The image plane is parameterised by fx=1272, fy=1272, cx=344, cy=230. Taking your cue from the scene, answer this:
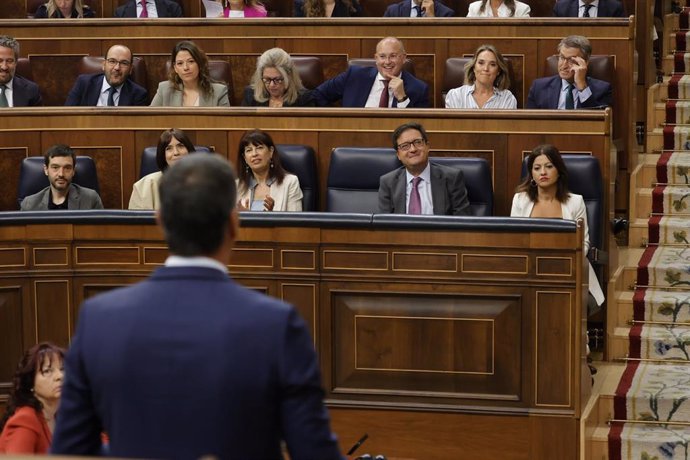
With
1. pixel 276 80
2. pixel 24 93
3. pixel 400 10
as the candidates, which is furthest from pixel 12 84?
pixel 400 10

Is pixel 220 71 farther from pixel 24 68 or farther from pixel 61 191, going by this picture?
pixel 61 191

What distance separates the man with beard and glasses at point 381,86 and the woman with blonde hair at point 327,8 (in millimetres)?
494

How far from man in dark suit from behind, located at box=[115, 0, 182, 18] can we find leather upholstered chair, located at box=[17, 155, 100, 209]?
1120 mm

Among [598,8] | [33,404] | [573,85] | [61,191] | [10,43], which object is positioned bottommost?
[33,404]

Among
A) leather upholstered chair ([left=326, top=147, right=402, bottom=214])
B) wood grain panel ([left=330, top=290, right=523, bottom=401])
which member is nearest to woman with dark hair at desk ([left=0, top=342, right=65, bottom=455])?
wood grain panel ([left=330, top=290, right=523, bottom=401])

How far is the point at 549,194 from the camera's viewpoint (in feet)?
8.64

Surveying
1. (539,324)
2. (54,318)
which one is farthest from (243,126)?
(539,324)

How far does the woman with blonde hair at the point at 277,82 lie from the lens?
308 cm

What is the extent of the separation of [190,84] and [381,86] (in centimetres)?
48

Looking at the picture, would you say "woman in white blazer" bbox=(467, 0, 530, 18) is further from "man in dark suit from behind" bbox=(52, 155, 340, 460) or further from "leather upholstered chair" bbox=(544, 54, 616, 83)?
"man in dark suit from behind" bbox=(52, 155, 340, 460)

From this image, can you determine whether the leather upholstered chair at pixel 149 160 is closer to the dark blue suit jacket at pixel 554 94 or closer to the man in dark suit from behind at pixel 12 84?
the man in dark suit from behind at pixel 12 84

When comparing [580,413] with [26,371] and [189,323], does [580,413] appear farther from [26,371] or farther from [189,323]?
[189,323]

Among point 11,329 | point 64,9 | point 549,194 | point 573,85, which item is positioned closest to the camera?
point 11,329

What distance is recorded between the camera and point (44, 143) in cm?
291
